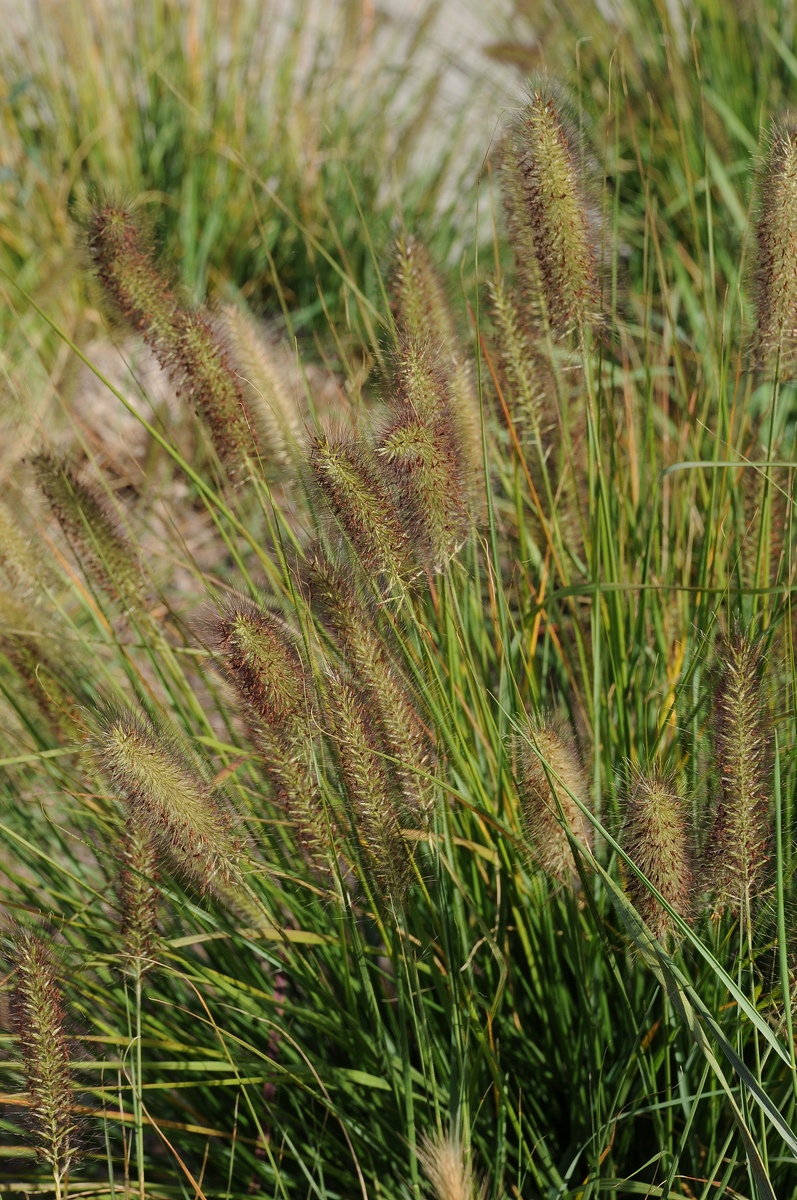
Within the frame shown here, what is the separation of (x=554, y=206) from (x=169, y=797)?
2.68 ft

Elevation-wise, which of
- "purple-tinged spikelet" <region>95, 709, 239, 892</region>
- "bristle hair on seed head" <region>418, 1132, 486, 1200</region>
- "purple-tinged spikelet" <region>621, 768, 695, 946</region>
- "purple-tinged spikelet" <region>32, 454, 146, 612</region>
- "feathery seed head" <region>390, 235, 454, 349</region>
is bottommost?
"bristle hair on seed head" <region>418, 1132, 486, 1200</region>

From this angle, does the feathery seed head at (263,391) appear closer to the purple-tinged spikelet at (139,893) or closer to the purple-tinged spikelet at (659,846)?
the purple-tinged spikelet at (139,893)

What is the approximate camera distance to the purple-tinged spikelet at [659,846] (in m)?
1.13

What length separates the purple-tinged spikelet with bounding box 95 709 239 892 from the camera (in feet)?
3.72

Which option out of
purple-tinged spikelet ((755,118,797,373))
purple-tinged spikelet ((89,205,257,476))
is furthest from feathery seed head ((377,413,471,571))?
purple-tinged spikelet ((755,118,797,373))

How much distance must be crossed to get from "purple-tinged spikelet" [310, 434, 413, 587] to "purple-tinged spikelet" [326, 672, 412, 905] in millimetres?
137

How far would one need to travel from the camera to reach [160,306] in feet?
4.88

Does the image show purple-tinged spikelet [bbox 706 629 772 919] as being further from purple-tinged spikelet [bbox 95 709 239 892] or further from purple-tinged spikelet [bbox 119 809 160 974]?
purple-tinged spikelet [bbox 119 809 160 974]

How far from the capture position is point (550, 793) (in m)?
1.26

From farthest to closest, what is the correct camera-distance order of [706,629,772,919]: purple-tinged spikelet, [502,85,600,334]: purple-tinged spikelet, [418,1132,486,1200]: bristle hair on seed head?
[502,85,600,334]: purple-tinged spikelet, [706,629,772,919]: purple-tinged spikelet, [418,1132,486,1200]: bristle hair on seed head

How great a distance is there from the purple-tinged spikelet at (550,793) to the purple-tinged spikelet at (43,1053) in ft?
1.84

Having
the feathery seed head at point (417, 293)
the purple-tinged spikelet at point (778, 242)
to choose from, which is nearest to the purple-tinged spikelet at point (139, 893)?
the feathery seed head at point (417, 293)

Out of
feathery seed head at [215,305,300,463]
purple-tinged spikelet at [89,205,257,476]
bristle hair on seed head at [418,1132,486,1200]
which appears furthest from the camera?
feathery seed head at [215,305,300,463]

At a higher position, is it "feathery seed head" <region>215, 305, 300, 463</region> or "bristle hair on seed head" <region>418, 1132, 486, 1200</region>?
"feathery seed head" <region>215, 305, 300, 463</region>
